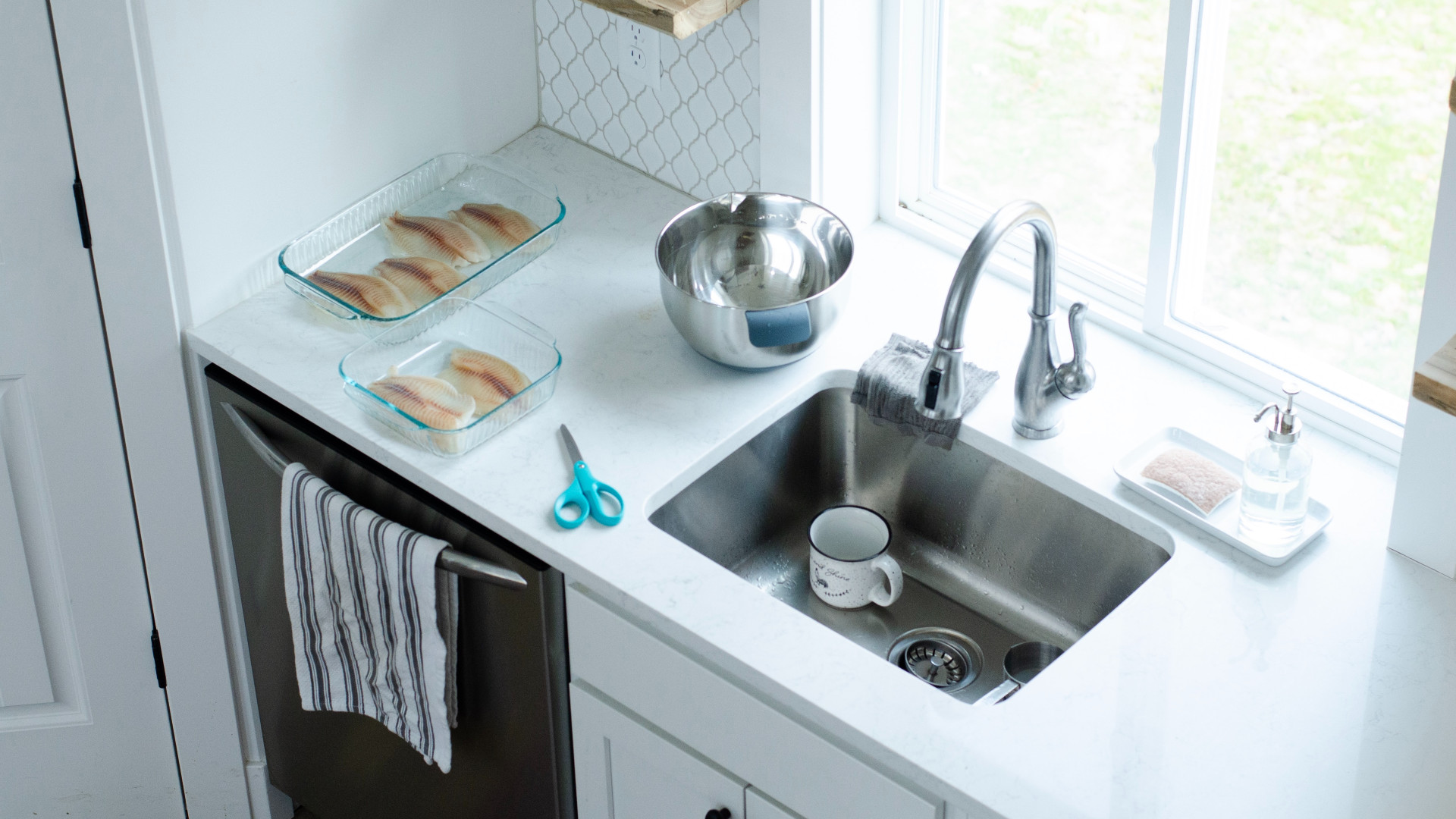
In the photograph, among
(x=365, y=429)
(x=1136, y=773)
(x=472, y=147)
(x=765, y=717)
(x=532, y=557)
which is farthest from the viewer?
(x=472, y=147)

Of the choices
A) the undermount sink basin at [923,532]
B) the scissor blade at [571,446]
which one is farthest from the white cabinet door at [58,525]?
the undermount sink basin at [923,532]

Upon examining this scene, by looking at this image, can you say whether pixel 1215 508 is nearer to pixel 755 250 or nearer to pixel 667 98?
pixel 755 250

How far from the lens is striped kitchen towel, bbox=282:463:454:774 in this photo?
176cm

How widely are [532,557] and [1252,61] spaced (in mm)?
1086

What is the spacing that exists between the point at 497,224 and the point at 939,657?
0.88 m

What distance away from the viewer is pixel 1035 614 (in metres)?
1.85

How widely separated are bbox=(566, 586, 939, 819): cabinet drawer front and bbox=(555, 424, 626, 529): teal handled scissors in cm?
8

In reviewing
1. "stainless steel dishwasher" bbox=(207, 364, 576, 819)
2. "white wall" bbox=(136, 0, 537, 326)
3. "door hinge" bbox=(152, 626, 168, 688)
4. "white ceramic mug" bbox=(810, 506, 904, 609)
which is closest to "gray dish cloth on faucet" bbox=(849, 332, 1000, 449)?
"white ceramic mug" bbox=(810, 506, 904, 609)

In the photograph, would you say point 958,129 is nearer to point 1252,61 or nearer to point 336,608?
point 1252,61

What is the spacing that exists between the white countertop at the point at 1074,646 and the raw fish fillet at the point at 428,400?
5cm

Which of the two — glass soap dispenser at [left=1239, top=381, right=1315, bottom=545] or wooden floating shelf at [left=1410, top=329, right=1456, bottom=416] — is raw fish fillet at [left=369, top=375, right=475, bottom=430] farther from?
wooden floating shelf at [left=1410, top=329, right=1456, bottom=416]

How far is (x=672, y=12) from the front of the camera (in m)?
1.82

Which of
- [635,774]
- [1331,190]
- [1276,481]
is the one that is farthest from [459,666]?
[1331,190]

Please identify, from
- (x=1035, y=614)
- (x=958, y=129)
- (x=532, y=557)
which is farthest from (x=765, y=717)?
(x=958, y=129)
